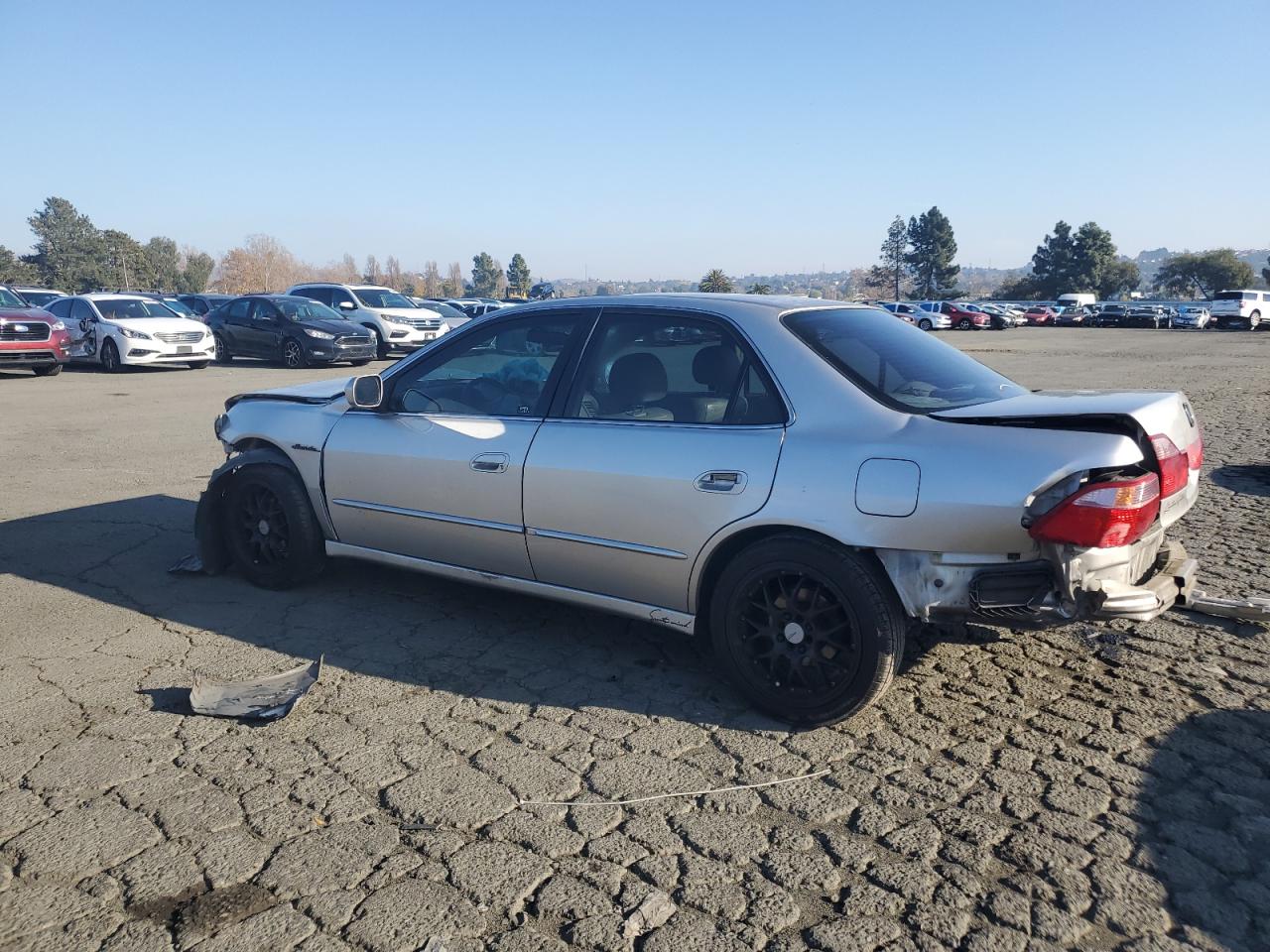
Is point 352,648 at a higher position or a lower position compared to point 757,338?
lower

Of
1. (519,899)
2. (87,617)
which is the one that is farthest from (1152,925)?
(87,617)

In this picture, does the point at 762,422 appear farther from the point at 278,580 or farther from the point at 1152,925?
the point at 278,580

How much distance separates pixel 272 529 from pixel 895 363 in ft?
11.1

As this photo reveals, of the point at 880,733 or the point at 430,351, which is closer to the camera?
the point at 880,733

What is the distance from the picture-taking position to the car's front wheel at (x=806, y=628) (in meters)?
3.37

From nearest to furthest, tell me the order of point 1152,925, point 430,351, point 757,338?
1. point 1152,925
2. point 757,338
3. point 430,351

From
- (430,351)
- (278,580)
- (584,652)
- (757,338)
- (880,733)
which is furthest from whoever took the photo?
(278,580)

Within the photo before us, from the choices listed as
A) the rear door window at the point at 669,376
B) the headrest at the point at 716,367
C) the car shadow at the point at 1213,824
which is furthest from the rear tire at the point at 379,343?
the car shadow at the point at 1213,824

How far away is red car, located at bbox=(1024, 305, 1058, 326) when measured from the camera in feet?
200

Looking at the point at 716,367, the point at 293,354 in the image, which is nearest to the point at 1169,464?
the point at 716,367

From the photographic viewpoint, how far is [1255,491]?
7551 mm

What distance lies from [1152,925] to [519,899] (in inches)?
65.8

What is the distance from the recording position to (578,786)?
3.18 meters

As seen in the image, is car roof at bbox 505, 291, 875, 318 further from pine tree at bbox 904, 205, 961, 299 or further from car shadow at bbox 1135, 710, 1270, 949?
pine tree at bbox 904, 205, 961, 299
